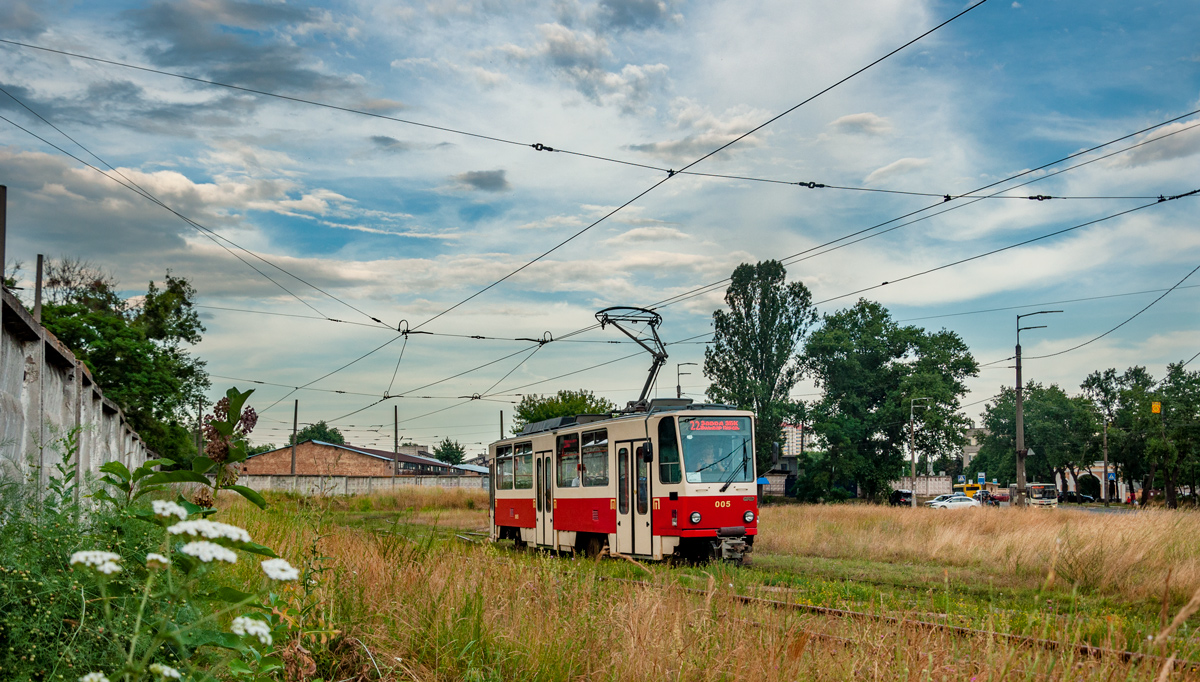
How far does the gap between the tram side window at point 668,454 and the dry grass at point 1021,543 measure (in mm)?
5031

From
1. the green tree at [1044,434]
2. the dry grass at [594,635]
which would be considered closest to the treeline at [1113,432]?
the green tree at [1044,434]

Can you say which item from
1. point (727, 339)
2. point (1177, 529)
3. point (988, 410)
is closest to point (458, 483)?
point (727, 339)

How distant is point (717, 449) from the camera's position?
1641 centimetres

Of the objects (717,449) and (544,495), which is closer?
(717,449)

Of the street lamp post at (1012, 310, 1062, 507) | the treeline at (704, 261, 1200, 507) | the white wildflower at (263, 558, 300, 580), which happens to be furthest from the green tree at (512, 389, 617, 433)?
the white wildflower at (263, 558, 300, 580)

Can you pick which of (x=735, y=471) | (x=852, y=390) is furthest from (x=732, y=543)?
(x=852, y=390)

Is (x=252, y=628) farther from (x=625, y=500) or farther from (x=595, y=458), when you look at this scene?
(x=595, y=458)

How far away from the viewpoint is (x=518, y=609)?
566 centimetres

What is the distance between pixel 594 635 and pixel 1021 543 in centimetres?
1428

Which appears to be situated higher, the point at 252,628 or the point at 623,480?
the point at 252,628

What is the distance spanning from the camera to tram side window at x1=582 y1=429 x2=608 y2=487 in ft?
57.4

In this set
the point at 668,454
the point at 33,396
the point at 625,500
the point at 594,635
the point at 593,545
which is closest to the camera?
the point at 594,635

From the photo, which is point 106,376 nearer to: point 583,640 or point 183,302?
point 183,302

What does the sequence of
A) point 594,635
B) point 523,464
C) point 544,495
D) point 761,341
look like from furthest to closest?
point 761,341
point 523,464
point 544,495
point 594,635
